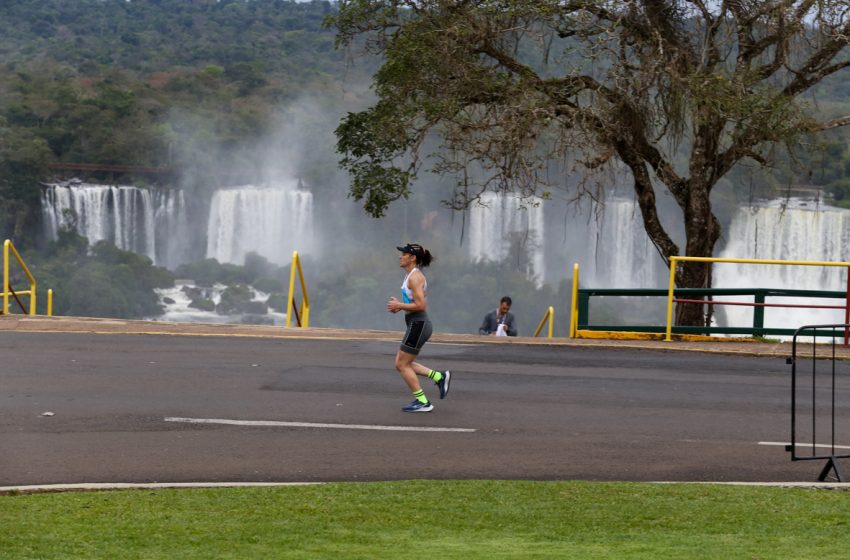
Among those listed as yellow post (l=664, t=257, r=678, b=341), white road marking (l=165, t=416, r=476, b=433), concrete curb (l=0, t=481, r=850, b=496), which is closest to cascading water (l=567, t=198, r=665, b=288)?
yellow post (l=664, t=257, r=678, b=341)

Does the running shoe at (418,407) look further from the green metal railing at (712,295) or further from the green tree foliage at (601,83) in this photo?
the green tree foliage at (601,83)

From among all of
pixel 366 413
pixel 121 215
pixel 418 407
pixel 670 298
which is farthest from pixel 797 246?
pixel 366 413

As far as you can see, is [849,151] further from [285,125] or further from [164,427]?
[164,427]

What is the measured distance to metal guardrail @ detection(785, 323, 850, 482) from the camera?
980 cm

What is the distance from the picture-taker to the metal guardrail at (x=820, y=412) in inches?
386

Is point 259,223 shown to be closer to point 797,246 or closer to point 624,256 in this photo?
point 624,256

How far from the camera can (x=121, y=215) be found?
86125 millimetres

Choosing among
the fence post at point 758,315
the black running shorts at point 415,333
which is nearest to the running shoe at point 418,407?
the black running shorts at point 415,333

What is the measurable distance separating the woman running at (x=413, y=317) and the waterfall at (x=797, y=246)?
52516mm

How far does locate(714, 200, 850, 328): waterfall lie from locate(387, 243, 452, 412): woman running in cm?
5252

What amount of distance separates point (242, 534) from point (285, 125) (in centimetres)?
9427

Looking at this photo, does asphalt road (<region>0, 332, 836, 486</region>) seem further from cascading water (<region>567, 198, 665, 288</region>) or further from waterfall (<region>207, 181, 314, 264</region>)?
waterfall (<region>207, 181, 314, 264</region>)

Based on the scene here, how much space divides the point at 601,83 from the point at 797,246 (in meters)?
48.6

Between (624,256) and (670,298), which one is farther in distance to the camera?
(624,256)
